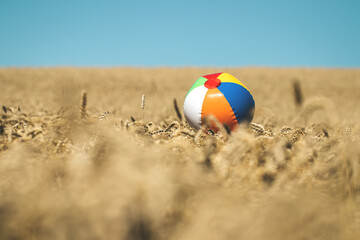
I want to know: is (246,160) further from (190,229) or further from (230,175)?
(190,229)

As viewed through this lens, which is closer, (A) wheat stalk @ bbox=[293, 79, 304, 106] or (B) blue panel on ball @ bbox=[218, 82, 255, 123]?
(A) wheat stalk @ bbox=[293, 79, 304, 106]

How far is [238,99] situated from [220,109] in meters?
0.22

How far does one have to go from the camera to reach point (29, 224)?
62cm

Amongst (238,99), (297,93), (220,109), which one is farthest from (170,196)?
(238,99)

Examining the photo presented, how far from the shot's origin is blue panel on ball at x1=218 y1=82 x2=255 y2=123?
2494 millimetres

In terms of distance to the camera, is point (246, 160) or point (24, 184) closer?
point (24, 184)

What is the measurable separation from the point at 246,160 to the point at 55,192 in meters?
0.73

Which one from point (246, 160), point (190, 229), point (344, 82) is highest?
point (344, 82)

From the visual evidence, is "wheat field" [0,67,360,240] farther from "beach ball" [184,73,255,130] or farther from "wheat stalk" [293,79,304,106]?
"beach ball" [184,73,255,130]

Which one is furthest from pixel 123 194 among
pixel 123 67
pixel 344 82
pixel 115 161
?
pixel 123 67

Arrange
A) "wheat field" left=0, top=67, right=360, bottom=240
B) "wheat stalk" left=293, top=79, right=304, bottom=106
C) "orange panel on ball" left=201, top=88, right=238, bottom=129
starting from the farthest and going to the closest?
1. "orange panel on ball" left=201, top=88, right=238, bottom=129
2. "wheat stalk" left=293, top=79, right=304, bottom=106
3. "wheat field" left=0, top=67, right=360, bottom=240

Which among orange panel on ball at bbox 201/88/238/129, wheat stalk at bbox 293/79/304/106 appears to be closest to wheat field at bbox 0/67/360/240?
wheat stalk at bbox 293/79/304/106

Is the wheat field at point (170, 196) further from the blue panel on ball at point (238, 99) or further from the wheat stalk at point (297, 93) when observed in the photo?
the blue panel on ball at point (238, 99)

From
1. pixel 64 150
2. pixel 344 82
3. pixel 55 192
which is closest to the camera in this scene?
pixel 55 192
